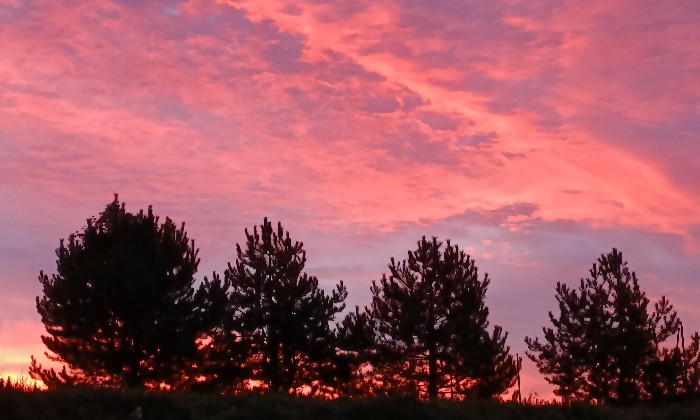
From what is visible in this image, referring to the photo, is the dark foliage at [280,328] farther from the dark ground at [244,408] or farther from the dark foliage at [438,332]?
the dark ground at [244,408]

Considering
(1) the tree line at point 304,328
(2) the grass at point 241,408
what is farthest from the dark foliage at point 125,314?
(2) the grass at point 241,408

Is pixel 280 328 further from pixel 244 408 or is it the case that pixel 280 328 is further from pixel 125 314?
pixel 244 408

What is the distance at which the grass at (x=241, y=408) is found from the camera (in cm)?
1923

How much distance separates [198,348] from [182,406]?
63.9 ft

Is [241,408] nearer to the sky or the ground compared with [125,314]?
nearer to the ground

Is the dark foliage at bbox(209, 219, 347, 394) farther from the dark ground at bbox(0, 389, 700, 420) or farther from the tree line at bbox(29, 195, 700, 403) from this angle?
the dark ground at bbox(0, 389, 700, 420)

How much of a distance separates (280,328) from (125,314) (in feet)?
26.2

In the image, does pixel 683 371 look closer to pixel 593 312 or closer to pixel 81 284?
pixel 593 312

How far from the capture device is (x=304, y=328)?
1678 inches

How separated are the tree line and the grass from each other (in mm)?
16247

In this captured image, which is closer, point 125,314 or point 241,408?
point 241,408

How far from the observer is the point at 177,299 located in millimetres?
39375

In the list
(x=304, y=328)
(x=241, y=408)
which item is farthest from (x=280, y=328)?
(x=241, y=408)

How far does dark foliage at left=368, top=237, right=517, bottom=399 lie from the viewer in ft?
142
